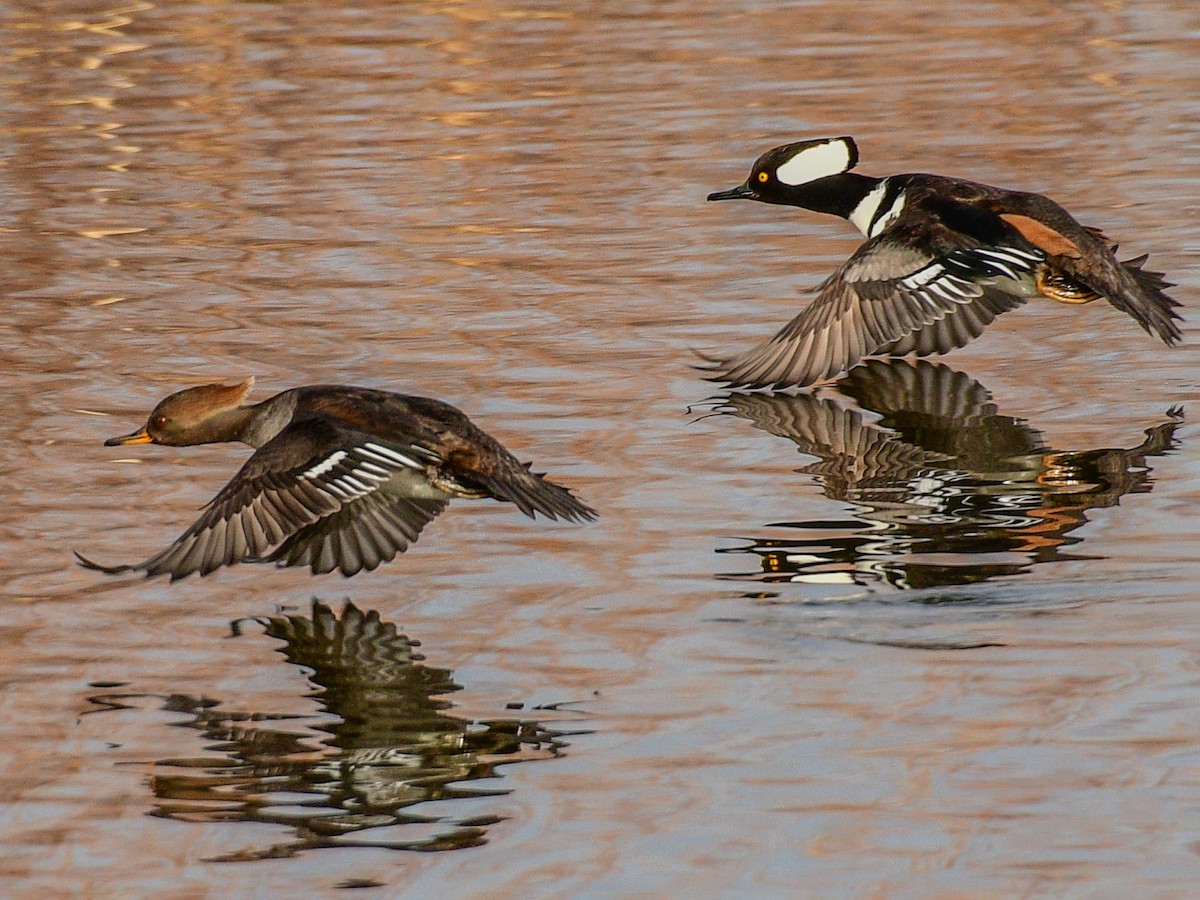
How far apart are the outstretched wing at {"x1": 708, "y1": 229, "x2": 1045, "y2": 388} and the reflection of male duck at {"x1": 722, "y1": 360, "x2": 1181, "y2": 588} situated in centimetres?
16

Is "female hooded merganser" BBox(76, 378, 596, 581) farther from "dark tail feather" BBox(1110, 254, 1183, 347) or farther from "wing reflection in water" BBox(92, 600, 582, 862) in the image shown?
"dark tail feather" BBox(1110, 254, 1183, 347)

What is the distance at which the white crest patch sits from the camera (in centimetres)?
881

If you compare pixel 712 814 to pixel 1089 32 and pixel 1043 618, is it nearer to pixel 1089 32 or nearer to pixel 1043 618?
pixel 1043 618

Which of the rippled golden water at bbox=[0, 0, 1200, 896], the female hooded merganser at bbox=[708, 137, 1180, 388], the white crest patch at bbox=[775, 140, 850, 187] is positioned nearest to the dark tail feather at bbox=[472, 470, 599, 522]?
the rippled golden water at bbox=[0, 0, 1200, 896]

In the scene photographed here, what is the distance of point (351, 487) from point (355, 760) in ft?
3.50

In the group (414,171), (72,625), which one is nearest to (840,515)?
(72,625)

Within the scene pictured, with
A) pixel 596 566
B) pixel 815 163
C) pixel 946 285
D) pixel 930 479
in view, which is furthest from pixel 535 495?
pixel 815 163

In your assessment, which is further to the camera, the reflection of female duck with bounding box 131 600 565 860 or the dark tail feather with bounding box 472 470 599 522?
the dark tail feather with bounding box 472 470 599 522

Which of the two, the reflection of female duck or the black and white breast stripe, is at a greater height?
the black and white breast stripe

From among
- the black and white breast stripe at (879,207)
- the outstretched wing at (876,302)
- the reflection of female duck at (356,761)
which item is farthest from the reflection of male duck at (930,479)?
the reflection of female duck at (356,761)

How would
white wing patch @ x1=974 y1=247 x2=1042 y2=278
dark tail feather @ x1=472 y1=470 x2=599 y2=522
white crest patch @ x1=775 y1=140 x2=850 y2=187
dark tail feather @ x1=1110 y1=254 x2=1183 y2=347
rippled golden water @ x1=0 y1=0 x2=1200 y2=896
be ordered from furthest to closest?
1. white crest patch @ x1=775 y1=140 x2=850 y2=187
2. white wing patch @ x1=974 y1=247 x2=1042 y2=278
3. dark tail feather @ x1=1110 y1=254 x2=1183 y2=347
4. dark tail feather @ x1=472 y1=470 x2=599 y2=522
5. rippled golden water @ x1=0 y1=0 x2=1200 y2=896

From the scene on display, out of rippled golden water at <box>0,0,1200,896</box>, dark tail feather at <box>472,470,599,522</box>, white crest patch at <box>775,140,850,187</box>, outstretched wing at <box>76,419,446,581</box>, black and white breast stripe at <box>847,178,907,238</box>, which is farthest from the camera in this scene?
white crest patch at <box>775,140,850,187</box>

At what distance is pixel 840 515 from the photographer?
587 cm

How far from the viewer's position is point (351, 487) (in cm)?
521
